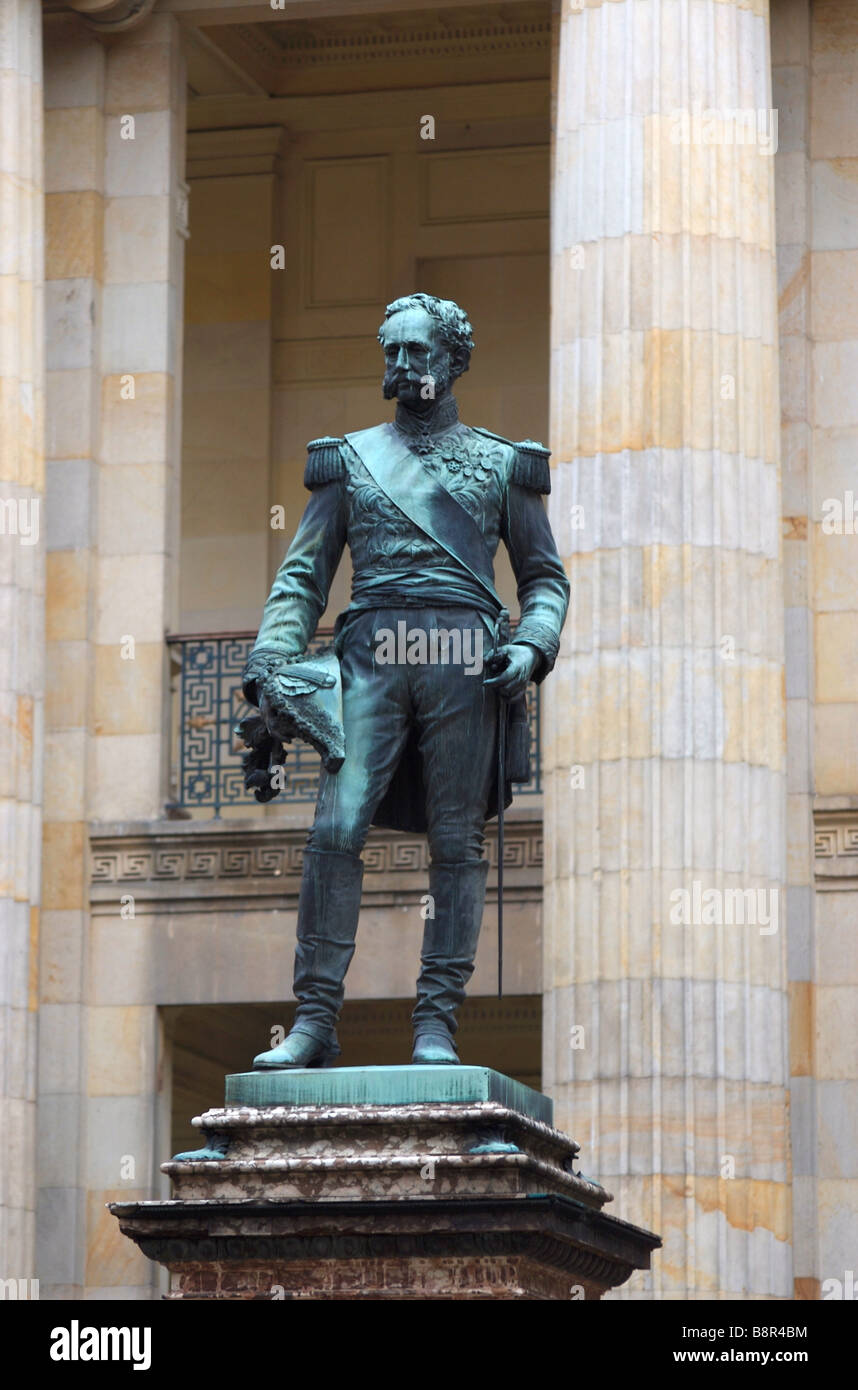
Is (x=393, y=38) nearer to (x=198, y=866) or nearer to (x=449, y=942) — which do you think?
(x=198, y=866)

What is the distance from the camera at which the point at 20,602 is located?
62.6ft

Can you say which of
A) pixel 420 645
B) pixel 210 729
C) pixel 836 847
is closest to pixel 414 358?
pixel 420 645

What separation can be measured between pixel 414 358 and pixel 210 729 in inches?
461

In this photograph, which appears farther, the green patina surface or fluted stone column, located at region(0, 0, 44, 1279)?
fluted stone column, located at region(0, 0, 44, 1279)

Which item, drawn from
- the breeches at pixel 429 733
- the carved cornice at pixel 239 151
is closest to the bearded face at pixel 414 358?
the breeches at pixel 429 733

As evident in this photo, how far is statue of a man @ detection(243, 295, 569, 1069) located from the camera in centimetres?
929

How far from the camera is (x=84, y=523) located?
813 inches

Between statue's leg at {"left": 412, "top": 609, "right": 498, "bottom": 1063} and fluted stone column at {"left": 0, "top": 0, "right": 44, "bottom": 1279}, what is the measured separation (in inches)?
374

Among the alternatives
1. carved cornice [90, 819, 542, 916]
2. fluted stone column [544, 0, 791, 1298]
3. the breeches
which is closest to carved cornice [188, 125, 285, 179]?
fluted stone column [544, 0, 791, 1298]

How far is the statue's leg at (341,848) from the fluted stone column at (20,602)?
9.45 meters

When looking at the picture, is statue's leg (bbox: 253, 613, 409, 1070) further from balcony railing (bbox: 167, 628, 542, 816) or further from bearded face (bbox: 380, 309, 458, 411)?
balcony railing (bbox: 167, 628, 542, 816)

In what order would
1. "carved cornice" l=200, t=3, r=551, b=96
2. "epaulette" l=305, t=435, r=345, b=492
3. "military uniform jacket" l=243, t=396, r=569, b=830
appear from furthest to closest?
"carved cornice" l=200, t=3, r=551, b=96
"epaulette" l=305, t=435, r=345, b=492
"military uniform jacket" l=243, t=396, r=569, b=830

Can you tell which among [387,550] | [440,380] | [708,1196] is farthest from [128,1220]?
[708,1196]

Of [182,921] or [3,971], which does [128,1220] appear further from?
[182,921]
